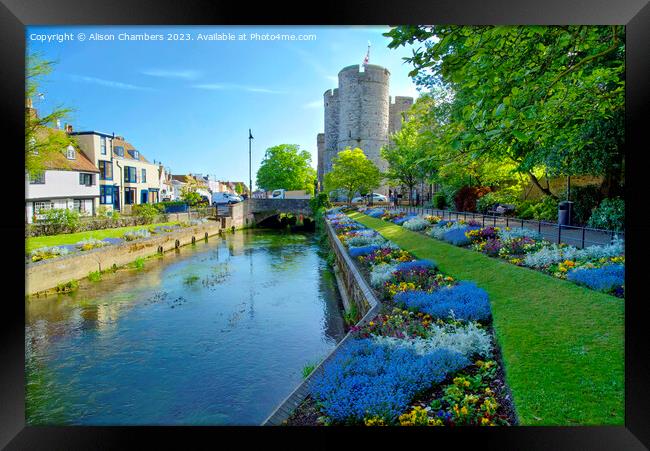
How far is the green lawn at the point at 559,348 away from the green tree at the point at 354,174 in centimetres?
3591

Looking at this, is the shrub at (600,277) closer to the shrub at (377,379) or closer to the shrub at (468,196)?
the shrub at (377,379)

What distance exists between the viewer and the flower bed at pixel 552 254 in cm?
787

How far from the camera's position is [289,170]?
60906mm

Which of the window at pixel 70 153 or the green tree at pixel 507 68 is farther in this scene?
the window at pixel 70 153

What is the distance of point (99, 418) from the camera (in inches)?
289

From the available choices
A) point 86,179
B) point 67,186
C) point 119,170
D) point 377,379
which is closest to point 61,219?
point 67,186

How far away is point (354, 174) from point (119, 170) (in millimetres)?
23002

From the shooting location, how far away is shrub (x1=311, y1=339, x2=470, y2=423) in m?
4.77

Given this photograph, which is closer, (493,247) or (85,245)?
(493,247)

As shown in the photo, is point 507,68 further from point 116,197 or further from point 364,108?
point 364,108

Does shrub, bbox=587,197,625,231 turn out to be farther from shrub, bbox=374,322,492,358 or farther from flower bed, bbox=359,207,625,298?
shrub, bbox=374,322,492,358

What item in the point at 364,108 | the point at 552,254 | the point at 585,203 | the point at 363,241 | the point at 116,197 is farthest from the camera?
the point at 364,108

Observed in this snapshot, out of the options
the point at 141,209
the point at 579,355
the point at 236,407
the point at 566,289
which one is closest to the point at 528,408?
the point at 579,355
